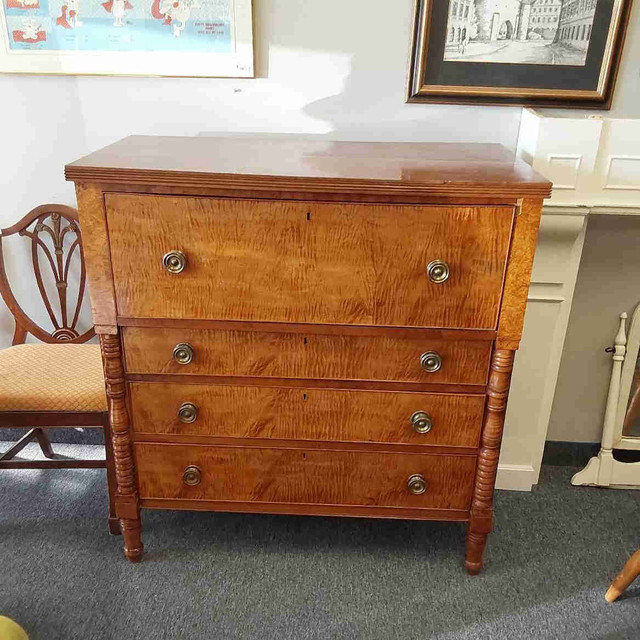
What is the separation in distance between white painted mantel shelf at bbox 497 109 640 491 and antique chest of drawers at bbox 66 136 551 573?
0.20 meters

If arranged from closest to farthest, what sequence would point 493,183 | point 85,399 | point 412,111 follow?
point 493,183 → point 85,399 → point 412,111

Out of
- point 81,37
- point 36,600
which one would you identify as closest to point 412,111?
point 81,37

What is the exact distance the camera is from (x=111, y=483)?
6.76 feet

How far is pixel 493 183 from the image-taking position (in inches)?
58.3

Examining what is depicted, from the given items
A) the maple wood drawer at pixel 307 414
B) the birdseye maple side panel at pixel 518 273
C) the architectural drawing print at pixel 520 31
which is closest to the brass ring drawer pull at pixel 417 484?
the maple wood drawer at pixel 307 414

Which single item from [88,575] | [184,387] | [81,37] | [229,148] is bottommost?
[88,575]

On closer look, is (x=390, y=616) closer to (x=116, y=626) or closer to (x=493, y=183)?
(x=116, y=626)

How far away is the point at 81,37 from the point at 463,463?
1.85 meters

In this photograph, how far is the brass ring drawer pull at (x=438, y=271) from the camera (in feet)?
5.17

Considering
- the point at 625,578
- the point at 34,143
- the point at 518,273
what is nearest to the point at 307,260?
the point at 518,273

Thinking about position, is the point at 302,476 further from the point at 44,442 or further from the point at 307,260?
the point at 44,442

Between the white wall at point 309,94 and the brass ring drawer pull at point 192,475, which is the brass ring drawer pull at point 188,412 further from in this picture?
the white wall at point 309,94

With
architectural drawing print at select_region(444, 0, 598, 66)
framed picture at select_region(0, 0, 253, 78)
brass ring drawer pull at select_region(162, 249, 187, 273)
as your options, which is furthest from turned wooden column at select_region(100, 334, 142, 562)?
architectural drawing print at select_region(444, 0, 598, 66)

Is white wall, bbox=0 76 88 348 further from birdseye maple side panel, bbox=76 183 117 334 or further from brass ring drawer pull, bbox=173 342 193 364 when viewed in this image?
brass ring drawer pull, bbox=173 342 193 364
